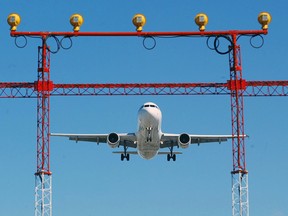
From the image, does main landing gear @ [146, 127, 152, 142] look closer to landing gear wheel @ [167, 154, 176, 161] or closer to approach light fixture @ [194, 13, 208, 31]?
approach light fixture @ [194, 13, 208, 31]

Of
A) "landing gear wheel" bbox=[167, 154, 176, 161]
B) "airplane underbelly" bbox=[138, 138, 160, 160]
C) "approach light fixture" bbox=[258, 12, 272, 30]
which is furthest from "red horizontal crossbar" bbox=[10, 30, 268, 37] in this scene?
"landing gear wheel" bbox=[167, 154, 176, 161]

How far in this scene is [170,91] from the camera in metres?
71.2

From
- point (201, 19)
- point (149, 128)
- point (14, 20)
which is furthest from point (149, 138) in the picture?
point (14, 20)

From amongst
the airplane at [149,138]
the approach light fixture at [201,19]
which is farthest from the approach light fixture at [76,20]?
the approach light fixture at [201,19]

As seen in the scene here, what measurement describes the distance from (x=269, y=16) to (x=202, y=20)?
505 centimetres

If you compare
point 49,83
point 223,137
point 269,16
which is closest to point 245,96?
point 223,137

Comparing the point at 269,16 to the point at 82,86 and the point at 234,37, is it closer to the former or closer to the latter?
the point at 234,37

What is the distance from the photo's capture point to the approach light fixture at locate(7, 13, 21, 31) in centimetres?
6222

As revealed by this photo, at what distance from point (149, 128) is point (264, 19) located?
11.2m

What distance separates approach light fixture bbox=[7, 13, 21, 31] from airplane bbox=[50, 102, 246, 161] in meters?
8.65

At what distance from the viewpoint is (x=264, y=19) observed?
62875mm

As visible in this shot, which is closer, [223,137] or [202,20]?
[202,20]

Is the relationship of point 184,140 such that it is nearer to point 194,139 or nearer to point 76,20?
point 194,139

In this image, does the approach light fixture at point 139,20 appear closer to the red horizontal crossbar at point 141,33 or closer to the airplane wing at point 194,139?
the red horizontal crossbar at point 141,33
